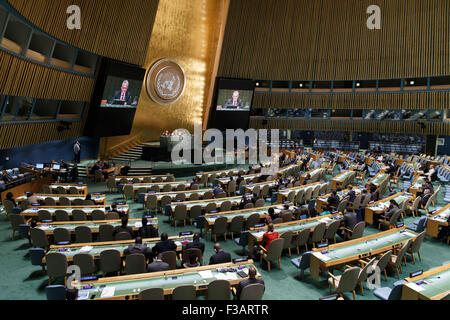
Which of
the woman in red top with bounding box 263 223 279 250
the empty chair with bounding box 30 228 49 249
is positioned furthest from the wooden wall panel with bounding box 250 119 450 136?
the empty chair with bounding box 30 228 49 249

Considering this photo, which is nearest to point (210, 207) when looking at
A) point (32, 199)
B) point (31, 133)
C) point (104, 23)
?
point (32, 199)

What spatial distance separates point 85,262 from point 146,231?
5.87 ft

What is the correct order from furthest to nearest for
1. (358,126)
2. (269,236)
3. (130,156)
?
(358,126) → (130,156) → (269,236)

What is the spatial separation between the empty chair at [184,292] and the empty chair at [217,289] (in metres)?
0.29

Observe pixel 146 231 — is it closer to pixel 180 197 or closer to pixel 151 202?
pixel 151 202

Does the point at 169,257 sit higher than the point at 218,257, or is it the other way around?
the point at 218,257

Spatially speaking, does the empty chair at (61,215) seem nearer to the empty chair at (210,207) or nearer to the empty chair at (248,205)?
the empty chair at (210,207)

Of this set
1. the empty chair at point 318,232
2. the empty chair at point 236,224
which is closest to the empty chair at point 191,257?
the empty chair at point 236,224

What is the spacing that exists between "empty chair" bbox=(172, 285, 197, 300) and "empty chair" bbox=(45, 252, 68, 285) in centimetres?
279

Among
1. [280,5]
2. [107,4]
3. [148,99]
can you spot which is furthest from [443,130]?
[107,4]

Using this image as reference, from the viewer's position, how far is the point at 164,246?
260 inches

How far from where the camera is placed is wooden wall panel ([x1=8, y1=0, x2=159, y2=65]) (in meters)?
11.8

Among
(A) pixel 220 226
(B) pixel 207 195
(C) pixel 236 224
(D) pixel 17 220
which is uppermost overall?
(B) pixel 207 195

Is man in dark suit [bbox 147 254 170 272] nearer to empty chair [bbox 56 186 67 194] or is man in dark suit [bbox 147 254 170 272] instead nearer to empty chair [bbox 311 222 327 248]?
empty chair [bbox 311 222 327 248]
